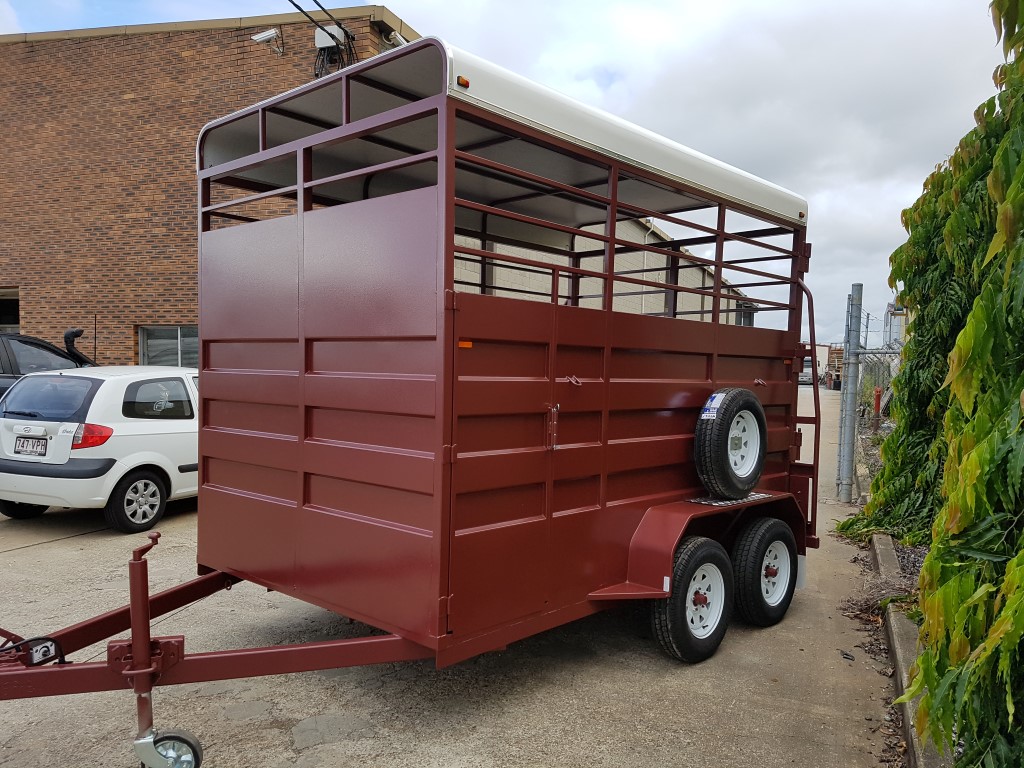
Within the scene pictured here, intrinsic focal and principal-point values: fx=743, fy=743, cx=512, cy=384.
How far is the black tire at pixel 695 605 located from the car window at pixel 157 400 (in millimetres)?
5477

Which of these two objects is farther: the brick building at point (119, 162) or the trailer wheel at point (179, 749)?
the brick building at point (119, 162)

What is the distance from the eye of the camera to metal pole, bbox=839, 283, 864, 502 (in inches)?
357

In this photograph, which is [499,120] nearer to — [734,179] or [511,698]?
[734,179]

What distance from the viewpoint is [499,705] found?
3.80 m

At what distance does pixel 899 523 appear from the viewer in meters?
7.16

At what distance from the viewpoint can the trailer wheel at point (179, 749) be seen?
2819 mm

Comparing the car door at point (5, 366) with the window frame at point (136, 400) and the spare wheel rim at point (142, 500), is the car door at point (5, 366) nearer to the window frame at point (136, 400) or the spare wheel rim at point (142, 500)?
the window frame at point (136, 400)

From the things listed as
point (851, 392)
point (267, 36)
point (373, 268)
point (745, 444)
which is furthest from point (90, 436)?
point (851, 392)

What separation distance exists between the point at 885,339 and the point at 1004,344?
10649mm

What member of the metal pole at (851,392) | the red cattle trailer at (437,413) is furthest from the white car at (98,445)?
the metal pole at (851,392)

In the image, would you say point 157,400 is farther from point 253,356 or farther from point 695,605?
point 695,605

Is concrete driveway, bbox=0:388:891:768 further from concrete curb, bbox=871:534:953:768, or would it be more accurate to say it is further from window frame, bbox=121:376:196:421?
window frame, bbox=121:376:196:421

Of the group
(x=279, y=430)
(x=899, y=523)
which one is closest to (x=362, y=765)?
(x=279, y=430)

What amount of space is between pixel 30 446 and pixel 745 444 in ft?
20.6
